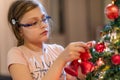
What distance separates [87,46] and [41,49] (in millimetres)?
382

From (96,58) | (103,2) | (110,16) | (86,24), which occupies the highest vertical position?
(110,16)

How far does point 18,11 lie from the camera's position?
1514mm

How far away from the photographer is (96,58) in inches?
48.4

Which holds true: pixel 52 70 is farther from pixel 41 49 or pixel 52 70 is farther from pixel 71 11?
pixel 71 11

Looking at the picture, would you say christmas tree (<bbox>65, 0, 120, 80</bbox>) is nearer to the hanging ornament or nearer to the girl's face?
the hanging ornament

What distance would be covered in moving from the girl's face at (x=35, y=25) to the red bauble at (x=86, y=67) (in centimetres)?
30

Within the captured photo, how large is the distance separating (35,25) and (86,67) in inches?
14.6

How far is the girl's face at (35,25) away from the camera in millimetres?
1471

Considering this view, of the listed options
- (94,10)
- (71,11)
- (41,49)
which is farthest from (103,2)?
(41,49)

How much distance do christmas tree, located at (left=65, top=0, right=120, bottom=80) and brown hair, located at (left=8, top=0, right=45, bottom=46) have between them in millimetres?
399

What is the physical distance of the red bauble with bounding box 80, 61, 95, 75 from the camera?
124 centimetres

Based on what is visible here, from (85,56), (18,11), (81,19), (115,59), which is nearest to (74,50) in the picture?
(85,56)

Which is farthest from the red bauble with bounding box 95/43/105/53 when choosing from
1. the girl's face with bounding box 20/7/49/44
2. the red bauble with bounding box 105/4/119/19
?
the girl's face with bounding box 20/7/49/44

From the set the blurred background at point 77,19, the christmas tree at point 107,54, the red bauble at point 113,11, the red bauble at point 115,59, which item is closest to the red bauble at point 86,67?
the christmas tree at point 107,54
